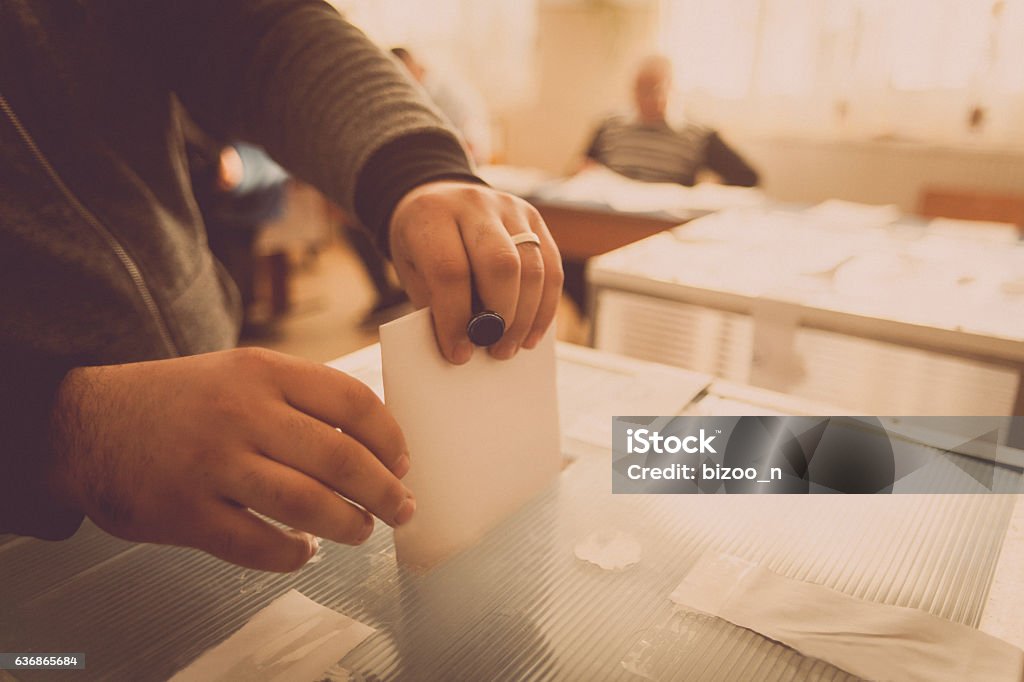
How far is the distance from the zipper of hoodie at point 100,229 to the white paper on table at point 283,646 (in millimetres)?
322

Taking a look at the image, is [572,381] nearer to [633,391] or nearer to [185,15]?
[633,391]

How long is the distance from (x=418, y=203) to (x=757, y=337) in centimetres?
89

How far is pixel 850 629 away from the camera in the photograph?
506mm

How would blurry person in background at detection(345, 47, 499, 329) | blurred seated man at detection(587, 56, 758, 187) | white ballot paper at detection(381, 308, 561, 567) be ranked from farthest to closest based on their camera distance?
blurry person in background at detection(345, 47, 499, 329) < blurred seated man at detection(587, 56, 758, 187) < white ballot paper at detection(381, 308, 561, 567)

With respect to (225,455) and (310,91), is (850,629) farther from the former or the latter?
(310,91)

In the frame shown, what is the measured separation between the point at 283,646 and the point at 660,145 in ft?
11.2

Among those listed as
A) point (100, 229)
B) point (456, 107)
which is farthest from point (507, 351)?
point (456, 107)

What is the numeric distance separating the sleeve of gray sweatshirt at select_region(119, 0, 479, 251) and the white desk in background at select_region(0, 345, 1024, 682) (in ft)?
1.08

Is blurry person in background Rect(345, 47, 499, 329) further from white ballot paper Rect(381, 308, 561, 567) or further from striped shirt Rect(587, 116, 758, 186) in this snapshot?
white ballot paper Rect(381, 308, 561, 567)

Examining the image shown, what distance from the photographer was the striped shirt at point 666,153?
3418 millimetres

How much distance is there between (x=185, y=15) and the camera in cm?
79

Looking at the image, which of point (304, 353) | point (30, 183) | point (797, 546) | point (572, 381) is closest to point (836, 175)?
point (304, 353)

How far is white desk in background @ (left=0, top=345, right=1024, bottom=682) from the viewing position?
49cm

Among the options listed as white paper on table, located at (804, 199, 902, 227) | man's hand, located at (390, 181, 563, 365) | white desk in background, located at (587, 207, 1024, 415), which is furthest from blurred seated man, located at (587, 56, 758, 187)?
man's hand, located at (390, 181, 563, 365)
